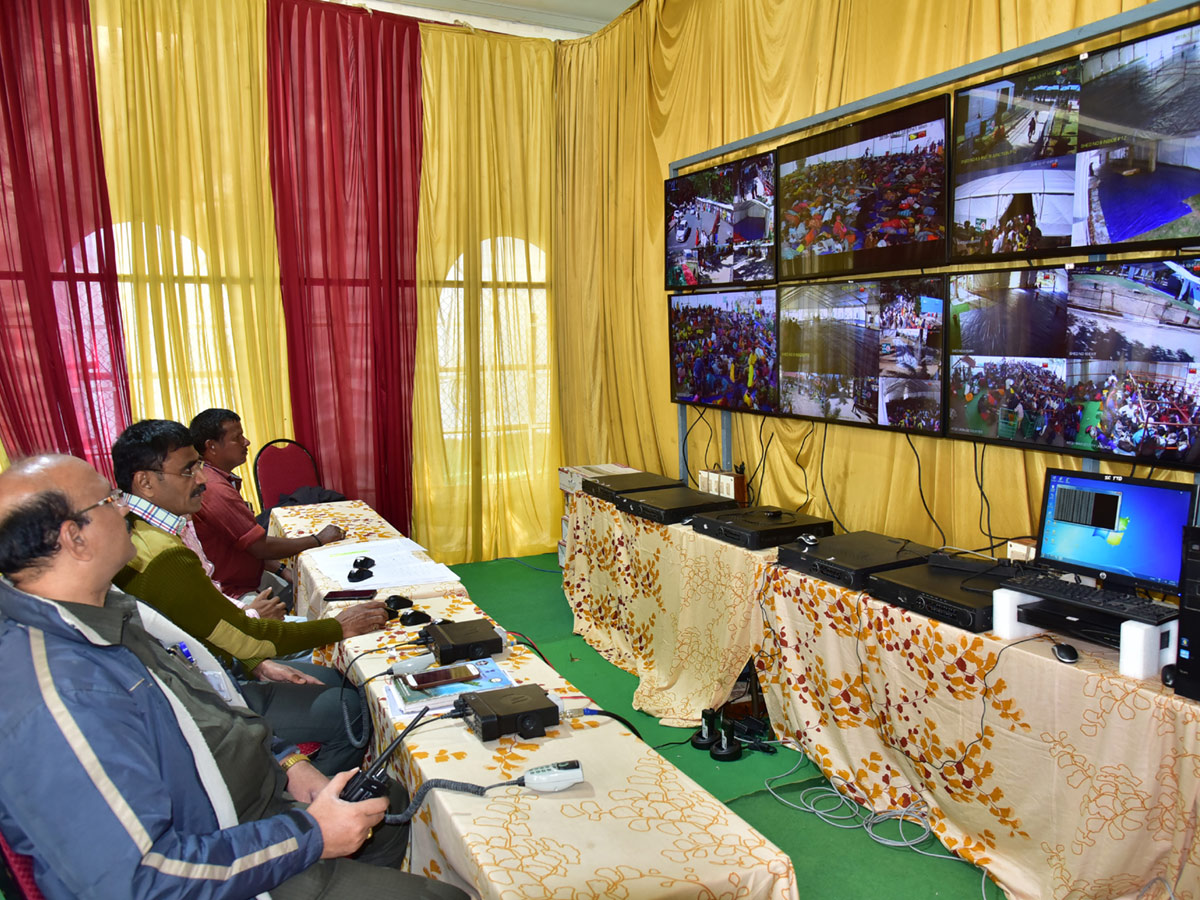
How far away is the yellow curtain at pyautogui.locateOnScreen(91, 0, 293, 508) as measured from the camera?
14.2 feet

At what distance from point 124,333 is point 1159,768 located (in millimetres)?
4923

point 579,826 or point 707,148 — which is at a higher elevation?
point 707,148

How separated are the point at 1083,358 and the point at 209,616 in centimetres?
255

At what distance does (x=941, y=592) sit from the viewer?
7.32 ft

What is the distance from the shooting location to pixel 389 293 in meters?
5.05

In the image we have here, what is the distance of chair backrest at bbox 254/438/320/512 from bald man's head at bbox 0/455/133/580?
10.6 feet

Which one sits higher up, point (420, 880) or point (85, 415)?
point (85, 415)

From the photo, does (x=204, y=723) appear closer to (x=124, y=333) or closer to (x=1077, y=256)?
(x=1077, y=256)

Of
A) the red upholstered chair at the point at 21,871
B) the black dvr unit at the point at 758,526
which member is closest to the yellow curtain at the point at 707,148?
the black dvr unit at the point at 758,526

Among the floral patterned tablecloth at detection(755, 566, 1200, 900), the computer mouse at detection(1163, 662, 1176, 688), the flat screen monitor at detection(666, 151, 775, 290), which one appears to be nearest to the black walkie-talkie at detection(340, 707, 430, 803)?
the floral patterned tablecloth at detection(755, 566, 1200, 900)

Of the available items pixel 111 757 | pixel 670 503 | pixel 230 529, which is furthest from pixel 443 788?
pixel 670 503

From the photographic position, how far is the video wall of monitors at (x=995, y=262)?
2.14 m

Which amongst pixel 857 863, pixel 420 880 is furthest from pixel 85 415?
pixel 857 863

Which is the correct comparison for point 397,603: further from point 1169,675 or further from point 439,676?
point 1169,675
